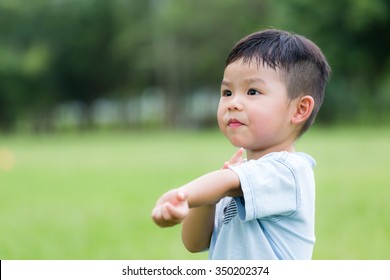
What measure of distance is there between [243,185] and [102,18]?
132 feet

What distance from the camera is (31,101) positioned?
4131 centimetres

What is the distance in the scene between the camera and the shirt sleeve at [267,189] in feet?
6.77

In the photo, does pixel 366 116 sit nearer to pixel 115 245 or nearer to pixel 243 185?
pixel 115 245

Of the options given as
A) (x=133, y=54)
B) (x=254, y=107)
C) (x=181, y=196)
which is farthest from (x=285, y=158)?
(x=133, y=54)

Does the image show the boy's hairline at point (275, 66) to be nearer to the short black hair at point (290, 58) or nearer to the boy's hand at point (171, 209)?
the short black hair at point (290, 58)

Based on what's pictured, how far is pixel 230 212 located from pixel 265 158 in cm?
20

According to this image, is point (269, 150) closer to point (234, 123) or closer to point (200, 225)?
point (234, 123)

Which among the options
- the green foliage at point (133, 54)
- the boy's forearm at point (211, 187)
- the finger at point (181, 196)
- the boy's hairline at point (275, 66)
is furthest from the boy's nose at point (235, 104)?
the green foliage at point (133, 54)

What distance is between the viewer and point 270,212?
2.10m

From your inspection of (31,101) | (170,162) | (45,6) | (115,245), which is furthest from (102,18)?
(115,245)

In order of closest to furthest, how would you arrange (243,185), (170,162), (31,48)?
1. (243,185)
2. (170,162)
3. (31,48)

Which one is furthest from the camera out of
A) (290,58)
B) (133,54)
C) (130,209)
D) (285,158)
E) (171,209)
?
(133,54)

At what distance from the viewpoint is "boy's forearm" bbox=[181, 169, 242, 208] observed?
1.94 metres

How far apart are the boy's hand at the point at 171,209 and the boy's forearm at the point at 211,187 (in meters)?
0.05
